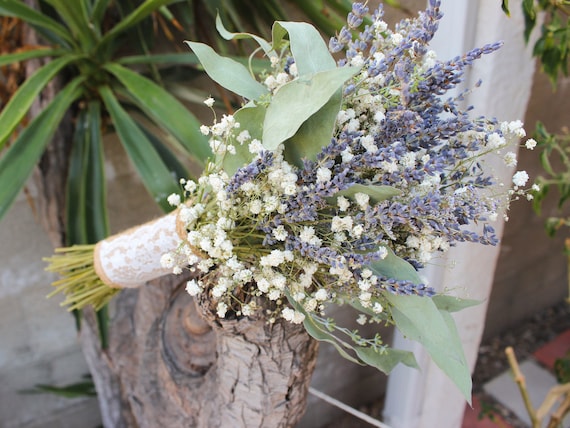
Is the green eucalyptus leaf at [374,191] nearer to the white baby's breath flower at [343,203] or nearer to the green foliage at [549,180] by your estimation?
the white baby's breath flower at [343,203]

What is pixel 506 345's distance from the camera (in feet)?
7.73

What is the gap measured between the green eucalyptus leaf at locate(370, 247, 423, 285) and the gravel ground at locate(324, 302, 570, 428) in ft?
4.99

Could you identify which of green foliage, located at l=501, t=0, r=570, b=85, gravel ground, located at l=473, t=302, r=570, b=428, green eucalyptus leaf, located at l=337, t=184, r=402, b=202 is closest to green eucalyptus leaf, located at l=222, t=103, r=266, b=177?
green eucalyptus leaf, located at l=337, t=184, r=402, b=202

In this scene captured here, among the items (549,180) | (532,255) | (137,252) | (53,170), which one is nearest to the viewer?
(137,252)

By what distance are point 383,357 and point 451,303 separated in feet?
0.37

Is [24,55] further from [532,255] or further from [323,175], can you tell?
[532,255]

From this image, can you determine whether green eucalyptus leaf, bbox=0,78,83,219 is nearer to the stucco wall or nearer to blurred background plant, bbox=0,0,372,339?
blurred background plant, bbox=0,0,372,339

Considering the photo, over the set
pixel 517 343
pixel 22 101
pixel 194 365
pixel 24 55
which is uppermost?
pixel 24 55

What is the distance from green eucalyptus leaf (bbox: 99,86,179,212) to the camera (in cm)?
99

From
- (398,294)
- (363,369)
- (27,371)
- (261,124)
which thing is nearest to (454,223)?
(398,294)

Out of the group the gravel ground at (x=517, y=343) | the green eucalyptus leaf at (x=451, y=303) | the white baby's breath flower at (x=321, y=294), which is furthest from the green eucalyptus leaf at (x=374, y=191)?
the gravel ground at (x=517, y=343)

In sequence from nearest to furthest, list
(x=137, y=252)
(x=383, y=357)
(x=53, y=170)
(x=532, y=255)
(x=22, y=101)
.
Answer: (x=383, y=357), (x=137, y=252), (x=22, y=101), (x=53, y=170), (x=532, y=255)

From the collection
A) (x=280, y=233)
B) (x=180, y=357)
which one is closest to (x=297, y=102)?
(x=280, y=233)

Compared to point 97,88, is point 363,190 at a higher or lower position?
lower
